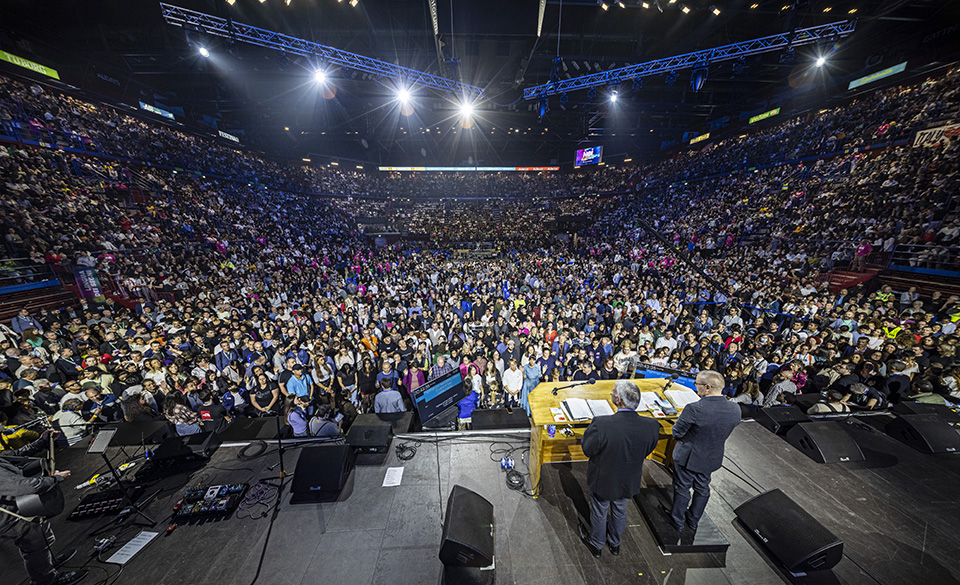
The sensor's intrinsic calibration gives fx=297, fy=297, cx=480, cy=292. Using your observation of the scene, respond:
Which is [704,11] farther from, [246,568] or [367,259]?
[367,259]

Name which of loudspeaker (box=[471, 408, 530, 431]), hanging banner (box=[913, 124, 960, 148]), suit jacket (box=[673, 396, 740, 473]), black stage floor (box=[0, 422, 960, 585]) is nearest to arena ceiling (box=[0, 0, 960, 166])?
hanging banner (box=[913, 124, 960, 148])

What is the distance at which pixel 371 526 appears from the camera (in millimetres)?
3137

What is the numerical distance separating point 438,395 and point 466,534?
2079mm

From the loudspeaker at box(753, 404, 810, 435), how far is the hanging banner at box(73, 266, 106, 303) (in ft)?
56.5

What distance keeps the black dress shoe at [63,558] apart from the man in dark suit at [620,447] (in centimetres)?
504

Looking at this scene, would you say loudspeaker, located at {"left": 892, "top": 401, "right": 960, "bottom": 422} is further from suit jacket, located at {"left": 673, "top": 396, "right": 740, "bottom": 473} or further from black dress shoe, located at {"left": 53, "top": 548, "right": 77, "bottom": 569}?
black dress shoe, located at {"left": 53, "top": 548, "right": 77, "bottom": 569}

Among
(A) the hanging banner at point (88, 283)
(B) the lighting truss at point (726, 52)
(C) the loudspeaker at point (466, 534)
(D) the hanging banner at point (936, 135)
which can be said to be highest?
(B) the lighting truss at point (726, 52)

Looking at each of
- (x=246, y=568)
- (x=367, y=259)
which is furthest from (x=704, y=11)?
(x=367, y=259)

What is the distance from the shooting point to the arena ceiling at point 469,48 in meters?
7.94

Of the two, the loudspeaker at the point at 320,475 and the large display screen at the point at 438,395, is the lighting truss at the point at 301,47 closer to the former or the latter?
the large display screen at the point at 438,395

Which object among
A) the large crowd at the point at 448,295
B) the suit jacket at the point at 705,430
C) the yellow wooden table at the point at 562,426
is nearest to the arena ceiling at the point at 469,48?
the large crowd at the point at 448,295

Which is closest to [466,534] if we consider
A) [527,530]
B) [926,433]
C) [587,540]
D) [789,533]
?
[527,530]

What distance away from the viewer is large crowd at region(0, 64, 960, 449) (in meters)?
5.16

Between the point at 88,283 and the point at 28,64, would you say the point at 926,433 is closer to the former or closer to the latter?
the point at 88,283
